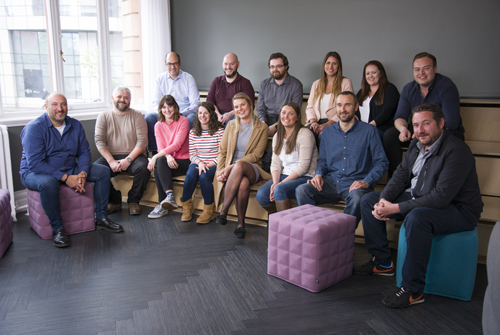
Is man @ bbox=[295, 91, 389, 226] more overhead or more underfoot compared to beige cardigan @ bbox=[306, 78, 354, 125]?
more underfoot

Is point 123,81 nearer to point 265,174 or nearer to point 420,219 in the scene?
point 265,174

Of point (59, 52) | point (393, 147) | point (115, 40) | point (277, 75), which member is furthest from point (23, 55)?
point (393, 147)

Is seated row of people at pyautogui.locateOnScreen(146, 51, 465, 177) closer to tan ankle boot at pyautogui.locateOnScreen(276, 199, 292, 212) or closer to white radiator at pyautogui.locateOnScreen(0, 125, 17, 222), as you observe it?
tan ankle boot at pyautogui.locateOnScreen(276, 199, 292, 212)

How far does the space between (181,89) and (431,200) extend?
11.4 ft

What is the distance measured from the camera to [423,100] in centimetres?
357

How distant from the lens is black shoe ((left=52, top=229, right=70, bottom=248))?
341 centimetres

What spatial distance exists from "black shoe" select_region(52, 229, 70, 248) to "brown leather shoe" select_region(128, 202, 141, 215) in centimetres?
86

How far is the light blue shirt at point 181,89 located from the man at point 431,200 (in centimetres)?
304

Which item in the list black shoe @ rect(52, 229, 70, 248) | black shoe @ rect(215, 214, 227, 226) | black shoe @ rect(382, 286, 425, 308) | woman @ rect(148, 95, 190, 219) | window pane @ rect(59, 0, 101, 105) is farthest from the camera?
window pane @ rect(59, 0, 101, 105)

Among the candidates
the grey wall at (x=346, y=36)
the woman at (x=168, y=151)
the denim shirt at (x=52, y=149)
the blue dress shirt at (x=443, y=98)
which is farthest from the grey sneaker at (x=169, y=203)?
the blue dress shirt at (x=443, y=98)

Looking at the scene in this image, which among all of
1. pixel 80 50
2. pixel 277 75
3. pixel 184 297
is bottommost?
pixel 184 297

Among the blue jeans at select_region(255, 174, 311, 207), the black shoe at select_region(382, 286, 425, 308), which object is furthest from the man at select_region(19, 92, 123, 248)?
the black shoe at select_region(382, 286, 425, 308)

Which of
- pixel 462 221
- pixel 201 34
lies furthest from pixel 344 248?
pixel 201 34

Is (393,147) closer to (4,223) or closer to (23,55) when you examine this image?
(4,223)
